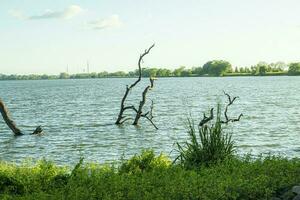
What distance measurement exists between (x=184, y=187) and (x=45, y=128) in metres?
37.3

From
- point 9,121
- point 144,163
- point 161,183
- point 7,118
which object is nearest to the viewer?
point 161,183

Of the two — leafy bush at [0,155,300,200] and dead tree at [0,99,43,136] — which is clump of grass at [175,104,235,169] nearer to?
leafy bush at [0,155,300,200]

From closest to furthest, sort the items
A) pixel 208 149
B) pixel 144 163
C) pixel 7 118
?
1. pixel 144 163
2. pixel 208 149
3. pixel 7 118

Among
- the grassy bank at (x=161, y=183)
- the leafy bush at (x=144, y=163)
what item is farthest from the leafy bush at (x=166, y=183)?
the leafy bush at (x=144, y=163)

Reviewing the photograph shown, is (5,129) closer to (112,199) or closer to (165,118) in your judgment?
(165,118)

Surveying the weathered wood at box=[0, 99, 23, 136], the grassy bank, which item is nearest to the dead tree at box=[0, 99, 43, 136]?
the weathered wood at box=[0, 99, 23, 136]

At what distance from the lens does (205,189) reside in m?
9.15

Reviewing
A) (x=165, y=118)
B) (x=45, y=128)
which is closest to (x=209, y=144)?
(x=45, y=128)

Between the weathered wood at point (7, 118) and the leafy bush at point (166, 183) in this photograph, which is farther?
the weathered wood at point (7, 118)

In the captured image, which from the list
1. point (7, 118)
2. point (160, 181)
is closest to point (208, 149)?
point (160, 181)

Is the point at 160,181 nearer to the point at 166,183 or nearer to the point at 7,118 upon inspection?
the point at 166,183

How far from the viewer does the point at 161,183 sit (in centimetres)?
984

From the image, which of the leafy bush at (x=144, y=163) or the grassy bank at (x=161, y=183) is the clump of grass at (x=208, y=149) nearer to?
the leafy bush at (x=144, y=163)

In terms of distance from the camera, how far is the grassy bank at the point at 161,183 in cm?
902
